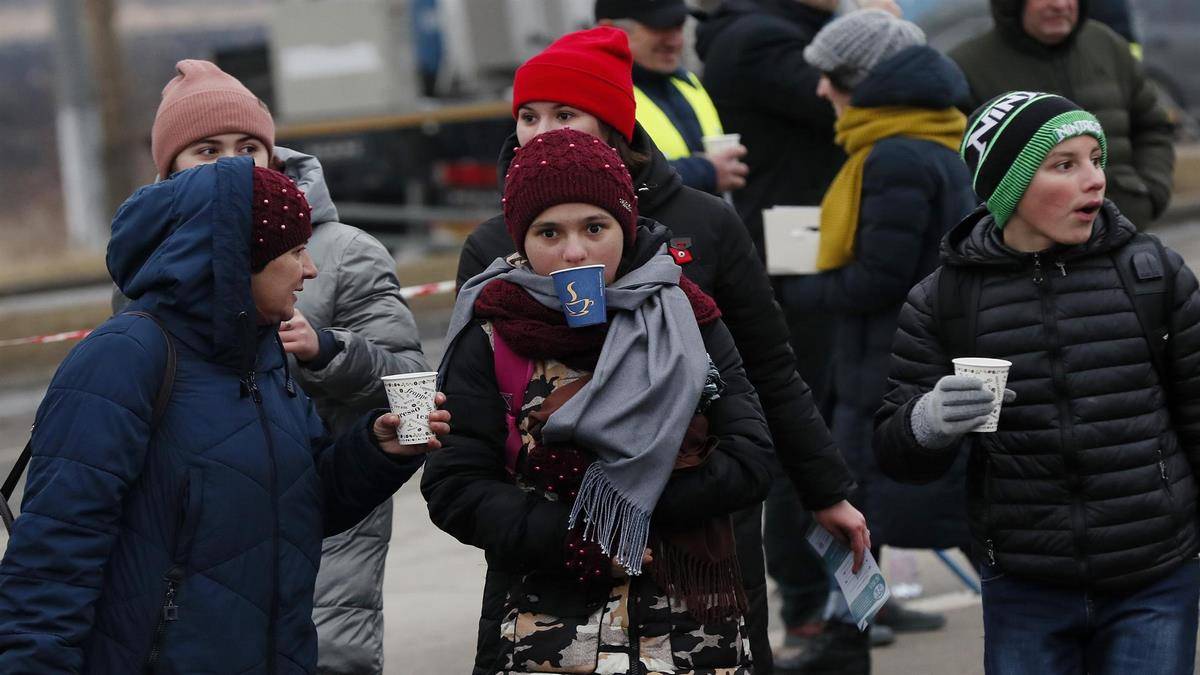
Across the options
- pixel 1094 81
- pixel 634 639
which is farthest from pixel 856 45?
pixel 634 639

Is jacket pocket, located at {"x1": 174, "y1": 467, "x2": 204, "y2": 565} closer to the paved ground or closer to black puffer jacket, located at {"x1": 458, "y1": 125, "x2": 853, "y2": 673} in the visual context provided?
black puffer jacket, located at {"x1": 458, "y1": 125, "x2": 853, "y2": 673}

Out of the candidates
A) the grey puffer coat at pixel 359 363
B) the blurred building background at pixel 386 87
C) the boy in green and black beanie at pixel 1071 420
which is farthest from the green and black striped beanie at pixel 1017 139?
the blurred building background at pixel 386 87


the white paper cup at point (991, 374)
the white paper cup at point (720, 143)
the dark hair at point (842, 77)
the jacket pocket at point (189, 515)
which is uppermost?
the dark hair at point (842, 77)

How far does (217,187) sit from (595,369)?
760 millimetres

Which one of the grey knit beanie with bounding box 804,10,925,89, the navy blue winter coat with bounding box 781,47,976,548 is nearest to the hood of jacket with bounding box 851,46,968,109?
the navy blue winter coat with bounding box 781,47,976,548

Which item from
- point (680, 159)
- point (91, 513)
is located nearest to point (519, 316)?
point (91, 513)

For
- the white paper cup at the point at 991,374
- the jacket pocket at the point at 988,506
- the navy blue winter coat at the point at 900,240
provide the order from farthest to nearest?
the navy blue winter coat at the point at 900,240
the jacket pocket at the point at 988,506
the white paper cup at the point at 991,374

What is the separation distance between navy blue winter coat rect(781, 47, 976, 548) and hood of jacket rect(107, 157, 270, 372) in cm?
246

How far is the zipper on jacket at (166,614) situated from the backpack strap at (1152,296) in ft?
6.70

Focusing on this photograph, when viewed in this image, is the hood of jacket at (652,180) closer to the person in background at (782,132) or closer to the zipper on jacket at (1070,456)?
the zipper on jacket at (1070,456)

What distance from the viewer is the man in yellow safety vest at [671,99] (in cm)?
538

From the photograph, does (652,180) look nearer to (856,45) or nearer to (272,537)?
(272,537)

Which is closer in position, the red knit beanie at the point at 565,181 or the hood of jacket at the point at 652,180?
Answer: the red knit beanie at the point at 565,181

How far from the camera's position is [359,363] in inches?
167
